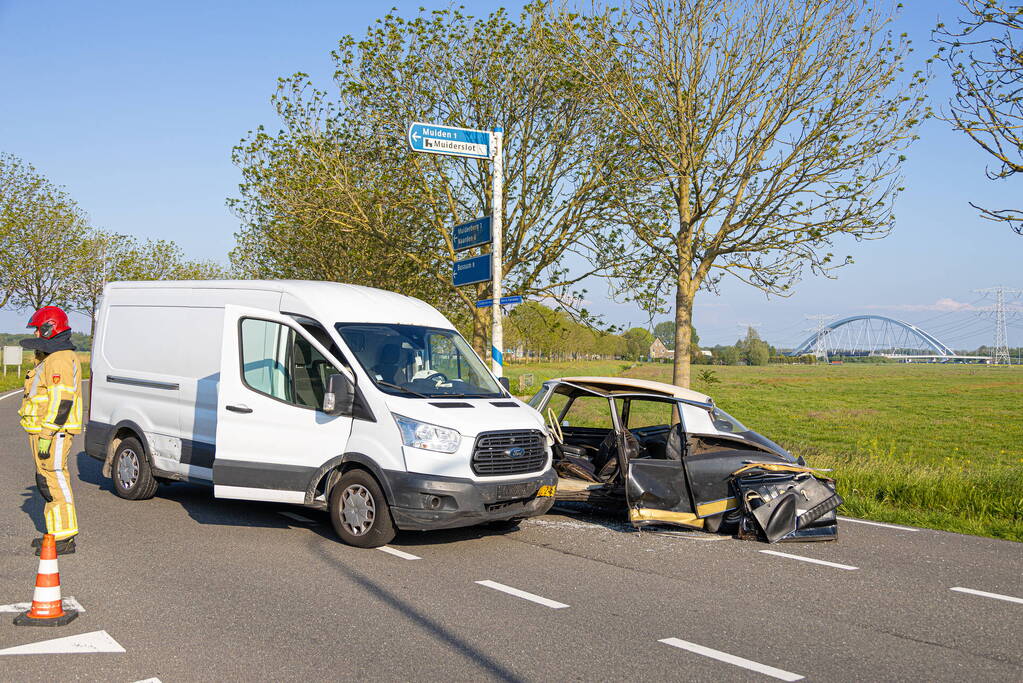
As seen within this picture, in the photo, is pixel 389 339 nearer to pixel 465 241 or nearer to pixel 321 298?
pixel 321 298

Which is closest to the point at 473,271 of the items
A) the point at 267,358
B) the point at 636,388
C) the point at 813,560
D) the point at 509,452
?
the point at 636,388

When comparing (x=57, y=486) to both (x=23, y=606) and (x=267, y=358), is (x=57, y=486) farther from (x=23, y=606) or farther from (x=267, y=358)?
(x=267, y=358)

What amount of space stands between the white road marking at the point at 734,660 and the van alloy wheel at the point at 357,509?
3.19 meters

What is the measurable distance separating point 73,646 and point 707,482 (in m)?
5.54

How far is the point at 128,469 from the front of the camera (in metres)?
9.86

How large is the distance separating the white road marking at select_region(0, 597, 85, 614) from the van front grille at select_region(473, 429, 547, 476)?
313 centimetres

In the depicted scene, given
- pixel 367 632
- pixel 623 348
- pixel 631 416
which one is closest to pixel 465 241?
pixel 631 416

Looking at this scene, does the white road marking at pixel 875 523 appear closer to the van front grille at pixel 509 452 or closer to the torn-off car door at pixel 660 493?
the torn-off car door at pixel 660 493

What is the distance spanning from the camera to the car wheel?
9625 millimetres

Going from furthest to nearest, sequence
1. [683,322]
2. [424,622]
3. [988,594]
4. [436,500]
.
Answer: [683,322], [436,500], [988,594], [424,622]

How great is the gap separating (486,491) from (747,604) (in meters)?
2.40

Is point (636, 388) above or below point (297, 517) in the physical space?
above

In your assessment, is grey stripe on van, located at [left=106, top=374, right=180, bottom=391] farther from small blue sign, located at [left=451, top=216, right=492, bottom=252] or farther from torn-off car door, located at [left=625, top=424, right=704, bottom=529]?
small blue sign, located at [left=451, top=216, right=492, bottom=252]

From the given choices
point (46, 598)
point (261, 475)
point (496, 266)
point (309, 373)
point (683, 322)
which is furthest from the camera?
point (683, 322)
